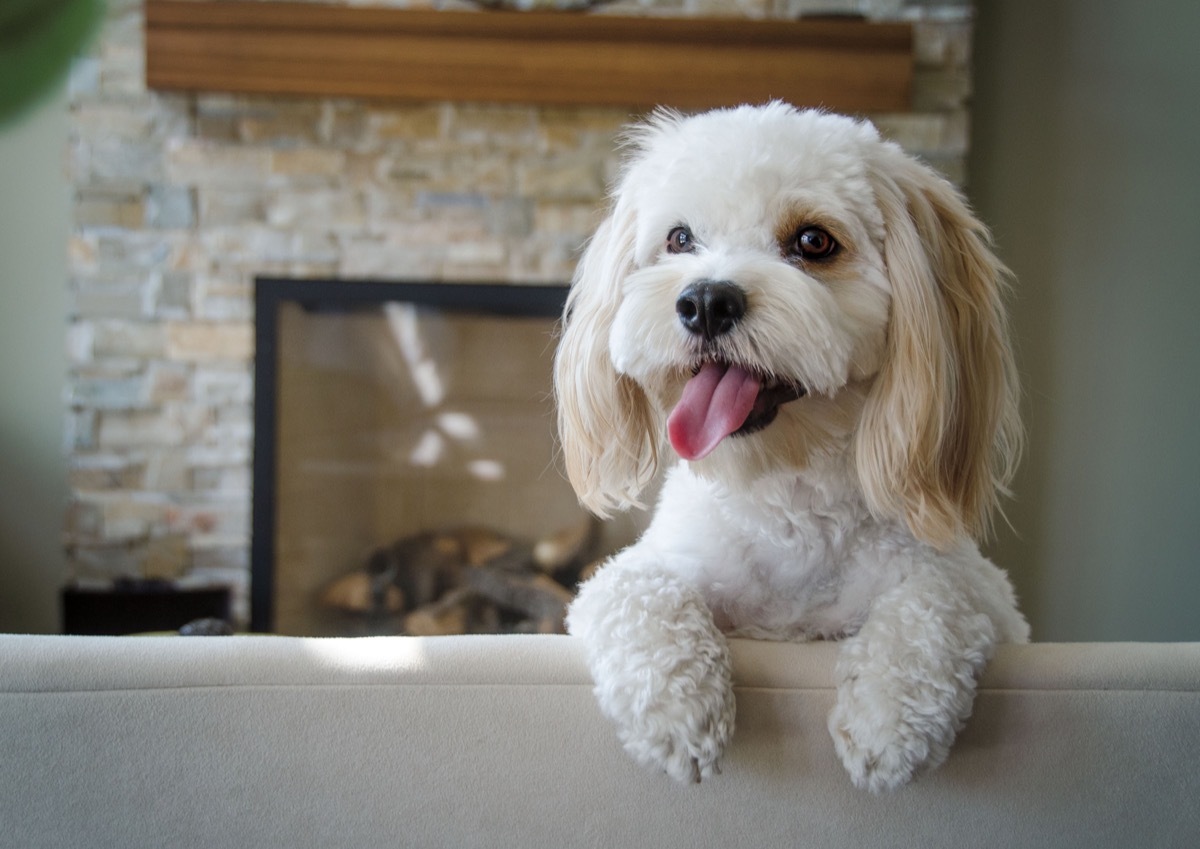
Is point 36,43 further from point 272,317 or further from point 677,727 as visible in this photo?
point 677,727

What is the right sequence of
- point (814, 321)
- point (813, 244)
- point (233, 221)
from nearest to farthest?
1. point (814, 321)
2. point (813, 244)
3. point (233, 221)

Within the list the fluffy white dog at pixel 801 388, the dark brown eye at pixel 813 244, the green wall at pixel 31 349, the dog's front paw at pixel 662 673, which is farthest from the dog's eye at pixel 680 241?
the green wall at pixel 31 349

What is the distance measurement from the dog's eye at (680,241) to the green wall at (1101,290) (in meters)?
1.58

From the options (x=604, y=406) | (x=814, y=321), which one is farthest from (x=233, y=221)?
(x=814, y=321)

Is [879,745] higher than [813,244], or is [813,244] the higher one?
[813,244]

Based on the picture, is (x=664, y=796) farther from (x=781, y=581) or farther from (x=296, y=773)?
(x=781, y=581)

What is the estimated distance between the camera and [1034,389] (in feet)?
9.96

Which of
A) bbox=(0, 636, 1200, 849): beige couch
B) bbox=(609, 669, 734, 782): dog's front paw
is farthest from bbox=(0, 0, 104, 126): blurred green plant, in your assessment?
bbox=(609, 669, 734, 782): dog's front paw

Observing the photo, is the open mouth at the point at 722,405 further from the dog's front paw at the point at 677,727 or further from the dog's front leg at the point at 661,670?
the dog's front paw at the point at 677,727

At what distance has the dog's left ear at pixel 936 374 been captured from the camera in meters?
1.10

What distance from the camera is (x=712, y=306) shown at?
3.51 feet

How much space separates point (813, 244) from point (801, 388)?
176 mm

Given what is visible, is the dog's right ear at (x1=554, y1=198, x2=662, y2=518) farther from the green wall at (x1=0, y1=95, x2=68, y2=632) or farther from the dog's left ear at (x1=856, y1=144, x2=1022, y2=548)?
the green wall at (x1=0, y1=95, x2=68, y2=632)

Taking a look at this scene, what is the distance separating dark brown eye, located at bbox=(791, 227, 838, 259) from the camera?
45.8 inches
